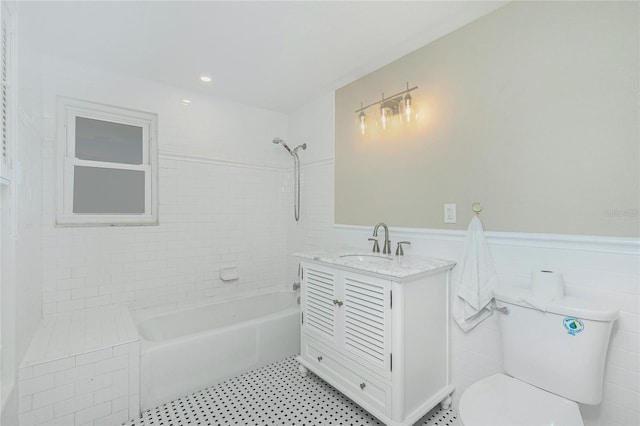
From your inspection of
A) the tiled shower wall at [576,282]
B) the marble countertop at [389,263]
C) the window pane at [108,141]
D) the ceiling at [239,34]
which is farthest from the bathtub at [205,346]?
the ceiling at [239,34]

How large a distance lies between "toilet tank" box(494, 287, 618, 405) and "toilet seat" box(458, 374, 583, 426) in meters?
0.06

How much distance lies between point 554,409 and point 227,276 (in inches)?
102

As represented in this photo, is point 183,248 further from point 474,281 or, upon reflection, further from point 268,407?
point 474,281

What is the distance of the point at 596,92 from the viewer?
1367 millimetres

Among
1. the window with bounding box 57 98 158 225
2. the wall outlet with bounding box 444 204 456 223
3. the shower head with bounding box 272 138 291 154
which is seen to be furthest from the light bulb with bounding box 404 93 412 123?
the window with bounding box 57 98 158 225

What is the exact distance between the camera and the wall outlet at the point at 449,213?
1.88 m

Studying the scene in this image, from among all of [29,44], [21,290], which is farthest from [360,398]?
[29,44]

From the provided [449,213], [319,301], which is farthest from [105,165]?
[449,213]

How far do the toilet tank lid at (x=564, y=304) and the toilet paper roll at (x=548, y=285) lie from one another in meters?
0.02

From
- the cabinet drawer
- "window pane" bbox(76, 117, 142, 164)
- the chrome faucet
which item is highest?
"window pane" bbox(76, 117, 142, 164)

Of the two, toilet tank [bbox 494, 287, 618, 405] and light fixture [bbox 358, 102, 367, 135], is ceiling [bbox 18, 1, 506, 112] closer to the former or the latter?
light fixture [bbox 358, 102, 367, 135]

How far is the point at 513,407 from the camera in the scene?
1.22 m

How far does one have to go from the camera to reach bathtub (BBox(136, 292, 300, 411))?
6.38 feet

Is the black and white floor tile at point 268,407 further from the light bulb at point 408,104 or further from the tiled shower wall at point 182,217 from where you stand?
the light bulb at point 408,104
